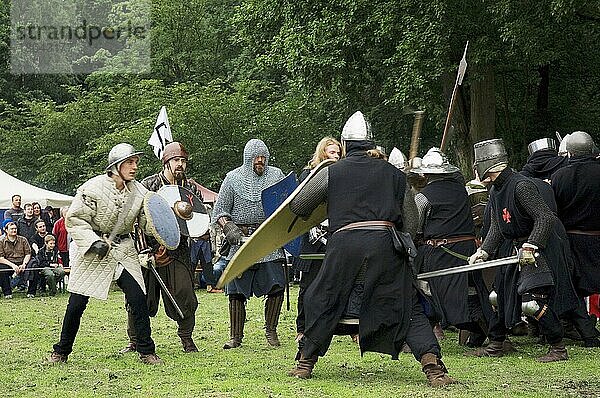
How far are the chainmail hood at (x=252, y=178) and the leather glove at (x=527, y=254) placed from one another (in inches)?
100

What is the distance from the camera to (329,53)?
20547mm

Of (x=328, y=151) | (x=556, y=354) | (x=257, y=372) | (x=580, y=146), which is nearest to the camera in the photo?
(x=257, y=372)

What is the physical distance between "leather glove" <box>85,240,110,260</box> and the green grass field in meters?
0.88

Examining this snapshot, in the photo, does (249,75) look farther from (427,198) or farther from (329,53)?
(427,198)

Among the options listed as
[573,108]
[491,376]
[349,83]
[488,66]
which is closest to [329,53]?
[349,83]

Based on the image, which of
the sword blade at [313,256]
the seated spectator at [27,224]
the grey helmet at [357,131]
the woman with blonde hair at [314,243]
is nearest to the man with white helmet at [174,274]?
the woman with blonde hair at [314,243]

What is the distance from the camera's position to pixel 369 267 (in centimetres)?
717

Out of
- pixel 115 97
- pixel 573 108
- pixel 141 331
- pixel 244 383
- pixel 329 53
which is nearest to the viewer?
pixel 244 383

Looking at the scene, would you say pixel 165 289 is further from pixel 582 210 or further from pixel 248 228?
pixel 582 210

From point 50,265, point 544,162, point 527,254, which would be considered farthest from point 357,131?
point 50,265

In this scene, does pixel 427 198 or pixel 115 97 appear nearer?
pixel 427 198

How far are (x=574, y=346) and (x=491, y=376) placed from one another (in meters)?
2.17

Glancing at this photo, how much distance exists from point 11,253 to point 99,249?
10617 millimetres

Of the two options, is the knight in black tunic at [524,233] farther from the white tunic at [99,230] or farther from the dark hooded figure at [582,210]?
the white tunic at [99,230]
